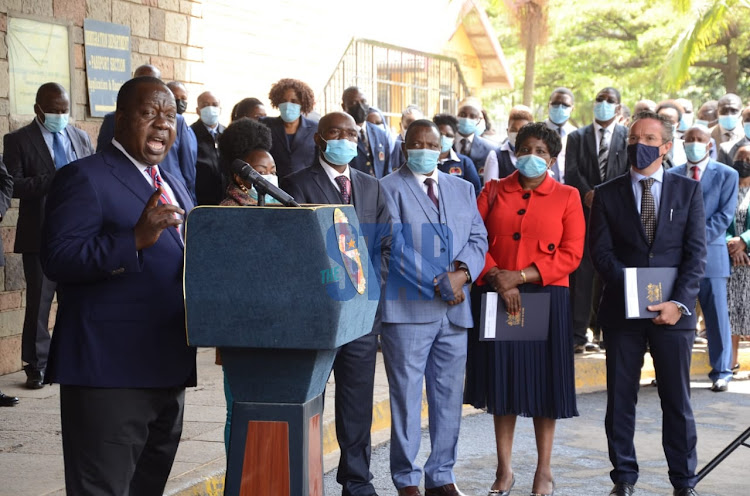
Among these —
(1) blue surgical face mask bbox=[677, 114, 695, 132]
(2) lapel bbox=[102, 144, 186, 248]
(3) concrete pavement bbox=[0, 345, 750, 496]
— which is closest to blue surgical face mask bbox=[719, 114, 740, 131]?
(1) blue surgical face mask bbox=[677, 114, 695, 132]

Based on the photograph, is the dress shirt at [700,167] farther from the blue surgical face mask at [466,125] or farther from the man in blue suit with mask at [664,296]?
the man in blue suit with mask at [664,296]

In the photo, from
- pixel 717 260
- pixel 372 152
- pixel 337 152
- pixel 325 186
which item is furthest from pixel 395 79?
pixel 325 186

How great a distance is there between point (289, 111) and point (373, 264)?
3.07m

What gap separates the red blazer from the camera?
579cm

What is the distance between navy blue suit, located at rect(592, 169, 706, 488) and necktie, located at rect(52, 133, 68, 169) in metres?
4.21

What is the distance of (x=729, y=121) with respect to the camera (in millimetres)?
11602

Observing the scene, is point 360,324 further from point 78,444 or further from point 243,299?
point 78,444

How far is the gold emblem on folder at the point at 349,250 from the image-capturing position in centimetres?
328

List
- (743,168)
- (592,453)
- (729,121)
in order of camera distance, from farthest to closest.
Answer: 1. (729,121)
2. (743,168)
3. (592,453)

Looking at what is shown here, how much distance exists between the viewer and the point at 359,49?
16.4 meters

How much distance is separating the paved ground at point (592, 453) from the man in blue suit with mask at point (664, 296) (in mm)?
429

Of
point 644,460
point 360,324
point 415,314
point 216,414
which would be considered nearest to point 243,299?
point 360,324

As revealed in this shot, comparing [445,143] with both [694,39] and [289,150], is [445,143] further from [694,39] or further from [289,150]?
[694,39]

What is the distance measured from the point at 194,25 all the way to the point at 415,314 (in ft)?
18.1
